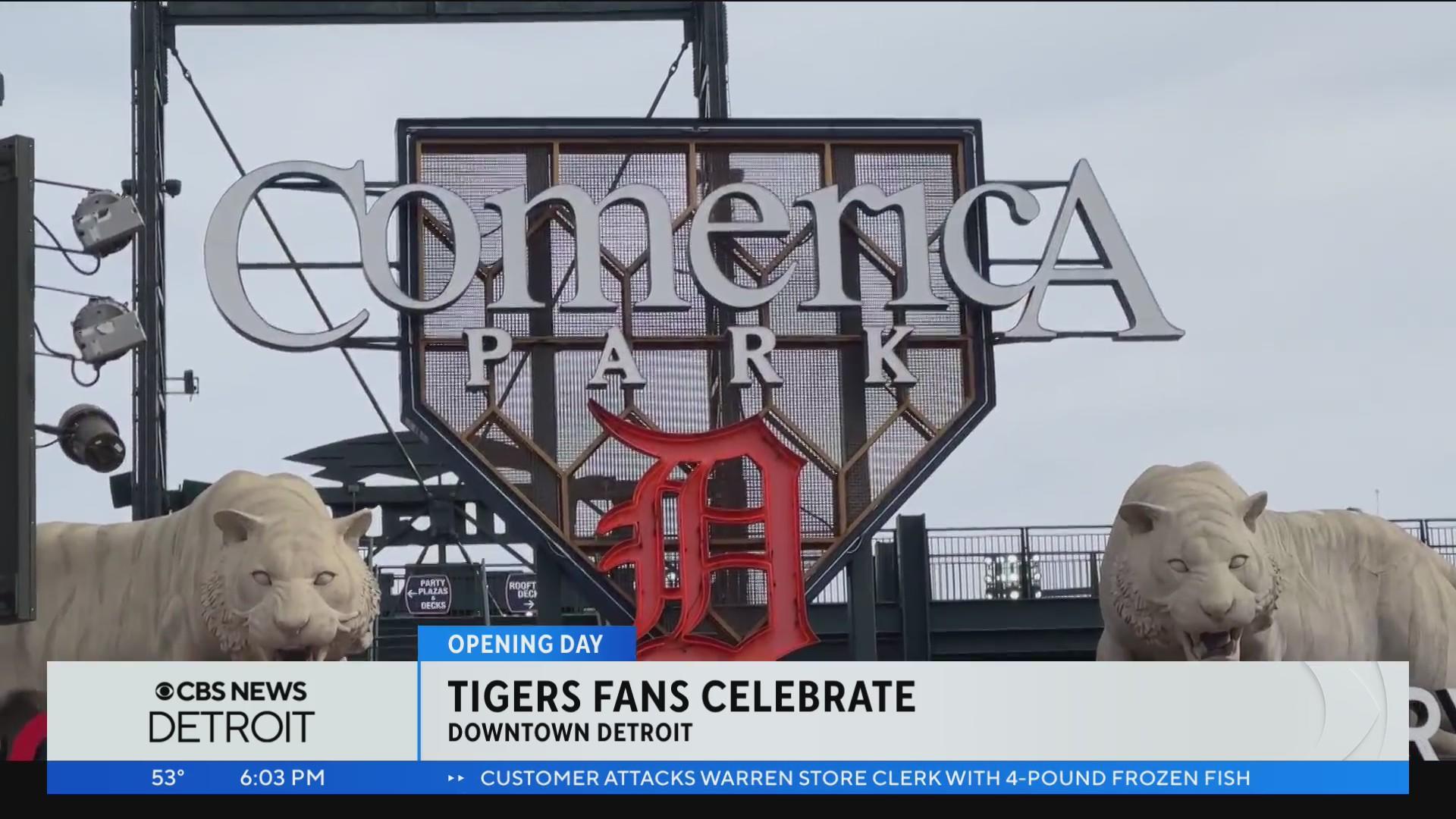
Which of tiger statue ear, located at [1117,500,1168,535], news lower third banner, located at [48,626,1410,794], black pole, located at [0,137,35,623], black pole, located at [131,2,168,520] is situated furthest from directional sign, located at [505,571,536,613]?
black pole, located at [0,137,35,623]

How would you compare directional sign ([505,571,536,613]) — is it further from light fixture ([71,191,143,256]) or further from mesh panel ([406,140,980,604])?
light fixture ([71,191,143,256])

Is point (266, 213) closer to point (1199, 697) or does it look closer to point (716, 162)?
point (716, 162)

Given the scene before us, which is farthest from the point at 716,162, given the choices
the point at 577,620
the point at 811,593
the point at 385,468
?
the point at 385,468

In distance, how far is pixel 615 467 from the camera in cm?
2155

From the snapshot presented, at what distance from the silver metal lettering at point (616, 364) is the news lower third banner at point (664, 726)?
4.75m

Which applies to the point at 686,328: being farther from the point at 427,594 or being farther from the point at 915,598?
the point at 427,594

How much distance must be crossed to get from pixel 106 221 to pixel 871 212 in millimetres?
6625

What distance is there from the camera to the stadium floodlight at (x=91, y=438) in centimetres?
2070

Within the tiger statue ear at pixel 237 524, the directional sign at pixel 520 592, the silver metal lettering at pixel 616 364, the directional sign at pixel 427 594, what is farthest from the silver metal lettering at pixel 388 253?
the directional sign at pixel 520 592

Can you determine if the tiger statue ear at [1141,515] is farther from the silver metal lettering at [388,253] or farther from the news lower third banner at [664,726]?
the silver metal lettering at [388,253]

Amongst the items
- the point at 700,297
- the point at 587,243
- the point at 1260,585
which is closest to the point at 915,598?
the point at 700,297

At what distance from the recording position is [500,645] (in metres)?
16.8

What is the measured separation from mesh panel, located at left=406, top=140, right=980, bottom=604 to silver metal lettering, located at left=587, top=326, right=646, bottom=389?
109 millimetres

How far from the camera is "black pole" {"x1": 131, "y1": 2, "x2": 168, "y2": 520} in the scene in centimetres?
2283
